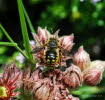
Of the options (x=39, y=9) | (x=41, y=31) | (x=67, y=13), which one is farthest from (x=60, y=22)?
(x=41, y=31)

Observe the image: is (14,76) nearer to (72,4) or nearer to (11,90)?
(11,90)

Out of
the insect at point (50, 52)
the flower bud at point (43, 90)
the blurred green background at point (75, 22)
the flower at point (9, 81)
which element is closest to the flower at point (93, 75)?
the insect at point (50, 52)

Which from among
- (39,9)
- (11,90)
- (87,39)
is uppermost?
(39,9)

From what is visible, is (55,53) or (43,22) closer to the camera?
(55,53)

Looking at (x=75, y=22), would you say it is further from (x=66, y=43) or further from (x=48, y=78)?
(x=48, y=78)

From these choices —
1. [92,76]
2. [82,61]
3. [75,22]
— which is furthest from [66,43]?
[75,22]
